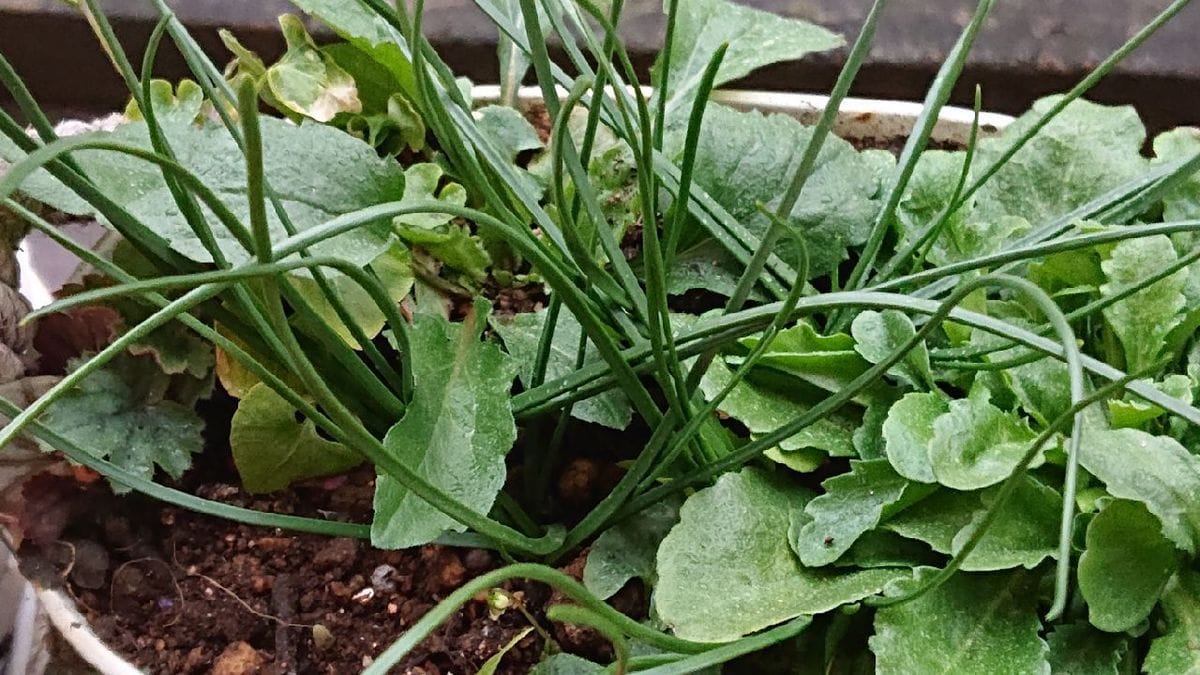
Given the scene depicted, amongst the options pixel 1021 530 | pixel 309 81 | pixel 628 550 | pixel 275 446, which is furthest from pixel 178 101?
pixel 1021 530

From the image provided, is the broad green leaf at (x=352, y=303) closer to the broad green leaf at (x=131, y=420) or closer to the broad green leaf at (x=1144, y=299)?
the broad green leaf at (x=131, y=420)

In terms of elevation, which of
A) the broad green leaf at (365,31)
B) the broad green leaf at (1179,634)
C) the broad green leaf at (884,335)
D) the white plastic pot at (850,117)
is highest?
the broad green leaf at (365,31)

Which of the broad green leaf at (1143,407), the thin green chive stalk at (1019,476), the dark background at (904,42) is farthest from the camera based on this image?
the dark background at (904,42)

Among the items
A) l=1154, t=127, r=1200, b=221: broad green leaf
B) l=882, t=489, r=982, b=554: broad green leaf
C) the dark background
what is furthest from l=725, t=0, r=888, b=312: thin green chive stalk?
the dark background

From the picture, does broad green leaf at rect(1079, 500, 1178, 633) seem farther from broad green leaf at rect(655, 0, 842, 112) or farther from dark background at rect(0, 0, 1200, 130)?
dark background at rect(0, 0, 1200, 130)

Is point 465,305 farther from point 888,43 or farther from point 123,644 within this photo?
point 888,43

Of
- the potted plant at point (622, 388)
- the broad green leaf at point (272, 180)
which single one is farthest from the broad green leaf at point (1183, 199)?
the broad green leaf at point (272, 180)
